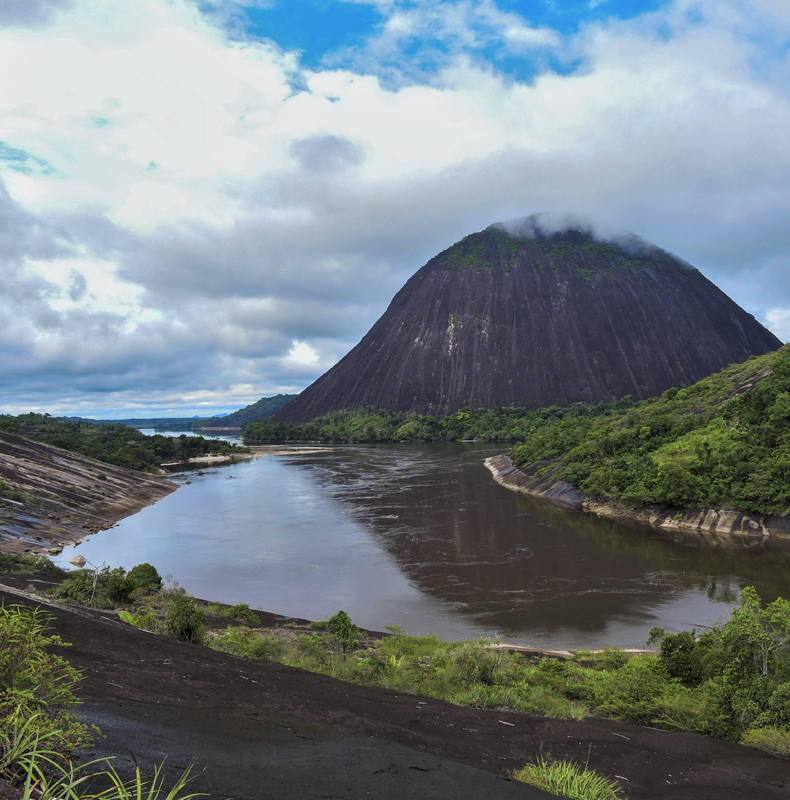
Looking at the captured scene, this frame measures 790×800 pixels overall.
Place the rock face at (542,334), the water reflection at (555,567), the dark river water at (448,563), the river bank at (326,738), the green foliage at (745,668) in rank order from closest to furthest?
the river bank at (326,738) → the green foliage at (745,668) → the water reflection at (555,567) → the dark river water at (448,563) → the rock face at (542,334)

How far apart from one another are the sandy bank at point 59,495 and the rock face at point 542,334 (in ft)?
266

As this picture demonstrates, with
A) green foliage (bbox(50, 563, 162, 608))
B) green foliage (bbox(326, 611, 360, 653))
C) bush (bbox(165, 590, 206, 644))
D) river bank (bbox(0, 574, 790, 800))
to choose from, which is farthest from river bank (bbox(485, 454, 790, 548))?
Result: green foliage (bbox(50, 563, 162, 608))

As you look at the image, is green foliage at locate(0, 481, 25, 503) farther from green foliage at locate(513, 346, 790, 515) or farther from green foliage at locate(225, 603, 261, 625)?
green foliage at locate(513, 346, 790, 515)

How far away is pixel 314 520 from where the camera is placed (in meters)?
37.0

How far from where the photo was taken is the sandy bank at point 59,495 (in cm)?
3166

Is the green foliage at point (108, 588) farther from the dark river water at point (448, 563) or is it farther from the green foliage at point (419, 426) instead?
the green foliage at point (419, 426)

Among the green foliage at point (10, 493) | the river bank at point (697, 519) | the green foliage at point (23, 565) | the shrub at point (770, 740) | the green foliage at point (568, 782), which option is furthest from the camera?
the green foliage at point (10, 493)

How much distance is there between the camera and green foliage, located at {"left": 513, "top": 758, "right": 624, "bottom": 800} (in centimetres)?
524

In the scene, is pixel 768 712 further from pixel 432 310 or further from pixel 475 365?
pixel 432 310

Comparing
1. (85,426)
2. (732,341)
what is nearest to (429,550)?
(85,426)

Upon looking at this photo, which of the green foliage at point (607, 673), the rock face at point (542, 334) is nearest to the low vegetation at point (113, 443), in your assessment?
the rock face at point (542, 334)

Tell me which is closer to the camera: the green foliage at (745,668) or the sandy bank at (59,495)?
the green foliage at (745,668)

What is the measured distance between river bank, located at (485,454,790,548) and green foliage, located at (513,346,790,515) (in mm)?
519

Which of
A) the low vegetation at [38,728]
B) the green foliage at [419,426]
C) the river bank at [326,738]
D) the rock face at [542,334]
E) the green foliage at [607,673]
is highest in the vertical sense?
the rock face at [542,334]
